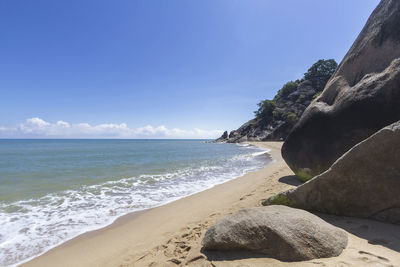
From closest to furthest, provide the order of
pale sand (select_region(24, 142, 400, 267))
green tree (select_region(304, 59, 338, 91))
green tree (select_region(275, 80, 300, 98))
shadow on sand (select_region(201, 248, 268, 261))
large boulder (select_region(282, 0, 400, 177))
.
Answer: pale sand (select_region(24, 142, 400, 267))
shadow on sand (select_region(201, 248, 268, 261))
large boulder (select_region(282, 0, 400, 177))
green tree (select_region(304, 59, 338, 91))
green tree (select_region(275, 80, 300, 98))

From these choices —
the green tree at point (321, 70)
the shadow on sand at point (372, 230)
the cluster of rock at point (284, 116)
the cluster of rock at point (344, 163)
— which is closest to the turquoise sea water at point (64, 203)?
the cluster of rock at point (344, 163)

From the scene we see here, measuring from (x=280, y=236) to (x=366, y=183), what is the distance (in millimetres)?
2313

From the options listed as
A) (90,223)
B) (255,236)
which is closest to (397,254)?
(255,236)

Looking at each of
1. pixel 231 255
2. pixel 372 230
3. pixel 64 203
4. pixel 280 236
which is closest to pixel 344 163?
pixel 372 230

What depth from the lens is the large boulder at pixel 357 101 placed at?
523cm

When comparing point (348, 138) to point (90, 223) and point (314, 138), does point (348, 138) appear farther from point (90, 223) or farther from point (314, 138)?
point (90, 223)

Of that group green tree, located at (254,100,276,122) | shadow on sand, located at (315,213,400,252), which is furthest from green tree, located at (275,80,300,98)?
shadow on sand, located at (315,213,400,252)

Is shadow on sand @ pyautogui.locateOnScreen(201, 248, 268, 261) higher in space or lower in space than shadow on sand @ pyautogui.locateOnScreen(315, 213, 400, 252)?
lower

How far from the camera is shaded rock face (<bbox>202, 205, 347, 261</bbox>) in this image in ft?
8.63

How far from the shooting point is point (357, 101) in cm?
575

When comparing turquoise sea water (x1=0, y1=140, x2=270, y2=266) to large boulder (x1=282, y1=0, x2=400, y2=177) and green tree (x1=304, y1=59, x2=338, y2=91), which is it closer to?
large boulder (x1=282, y1=0, x2=400, y2=177)

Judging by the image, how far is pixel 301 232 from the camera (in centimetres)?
279

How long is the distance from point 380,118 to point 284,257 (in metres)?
5.18

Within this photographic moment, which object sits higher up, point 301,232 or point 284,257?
point 301,232
